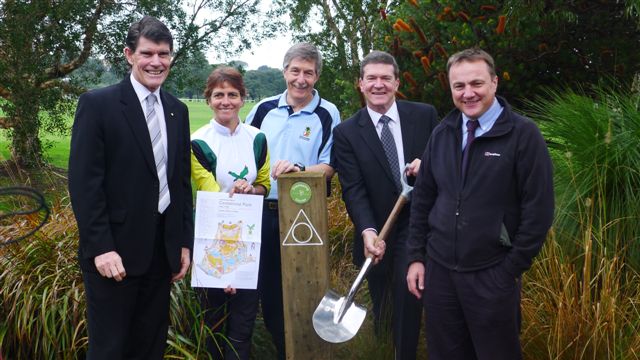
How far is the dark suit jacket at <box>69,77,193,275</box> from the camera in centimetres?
328

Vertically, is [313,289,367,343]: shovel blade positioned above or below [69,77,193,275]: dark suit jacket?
below

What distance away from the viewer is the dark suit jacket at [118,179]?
129 inches

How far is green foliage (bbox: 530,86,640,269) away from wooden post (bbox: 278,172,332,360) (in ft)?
Result: 6.45

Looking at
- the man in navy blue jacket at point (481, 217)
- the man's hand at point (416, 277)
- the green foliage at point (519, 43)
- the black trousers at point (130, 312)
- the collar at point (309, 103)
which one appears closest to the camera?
the man in navy blue jacket at point (481, 217)

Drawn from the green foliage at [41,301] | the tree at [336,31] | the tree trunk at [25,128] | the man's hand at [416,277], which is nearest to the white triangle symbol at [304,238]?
the man's hand at [416,277]

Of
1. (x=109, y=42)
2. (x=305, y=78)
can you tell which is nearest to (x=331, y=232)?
(x=305, y=78)

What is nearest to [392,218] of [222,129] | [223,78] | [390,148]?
[390,148]

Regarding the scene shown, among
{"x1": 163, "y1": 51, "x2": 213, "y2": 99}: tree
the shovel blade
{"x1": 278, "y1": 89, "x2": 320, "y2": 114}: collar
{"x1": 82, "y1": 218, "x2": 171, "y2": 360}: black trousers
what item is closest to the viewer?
{"x1": 82, "y1": 218, "x2": 171, "y2": 360}: black trousers

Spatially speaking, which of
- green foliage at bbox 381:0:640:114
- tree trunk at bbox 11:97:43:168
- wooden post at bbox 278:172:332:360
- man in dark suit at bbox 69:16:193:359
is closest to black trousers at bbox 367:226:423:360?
wooden post at bbox 278:172:332:360

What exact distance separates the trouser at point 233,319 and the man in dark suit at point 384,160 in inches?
31.4

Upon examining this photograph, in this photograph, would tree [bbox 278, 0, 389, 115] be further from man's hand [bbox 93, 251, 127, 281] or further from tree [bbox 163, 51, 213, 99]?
man's hand [bbox 93, 251, 127, 281]

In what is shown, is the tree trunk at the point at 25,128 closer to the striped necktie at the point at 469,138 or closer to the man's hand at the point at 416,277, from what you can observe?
the man's hand at the point at 416,277

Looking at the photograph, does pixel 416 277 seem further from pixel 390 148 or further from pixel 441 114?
pixel 441 114

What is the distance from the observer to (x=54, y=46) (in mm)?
11781
